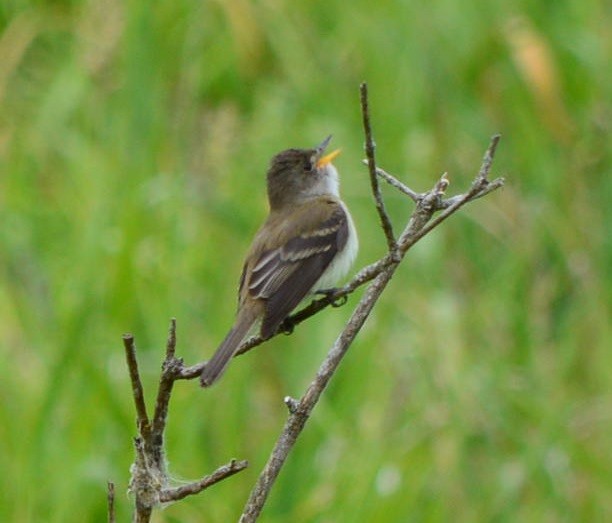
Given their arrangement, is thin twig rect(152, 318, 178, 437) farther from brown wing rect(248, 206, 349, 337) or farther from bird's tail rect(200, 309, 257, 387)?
brown wing rect(248, 206, 349, 337)

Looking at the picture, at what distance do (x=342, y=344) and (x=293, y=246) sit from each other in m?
2.43

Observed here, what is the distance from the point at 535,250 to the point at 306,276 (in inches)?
93.1

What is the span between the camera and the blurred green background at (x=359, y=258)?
5.56 metres

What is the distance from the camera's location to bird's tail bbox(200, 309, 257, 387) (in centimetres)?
368

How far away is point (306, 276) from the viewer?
5.09m

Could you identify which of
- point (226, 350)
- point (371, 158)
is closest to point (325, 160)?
point (226, 350)

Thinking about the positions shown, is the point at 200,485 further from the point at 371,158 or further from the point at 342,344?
the point at 371,158

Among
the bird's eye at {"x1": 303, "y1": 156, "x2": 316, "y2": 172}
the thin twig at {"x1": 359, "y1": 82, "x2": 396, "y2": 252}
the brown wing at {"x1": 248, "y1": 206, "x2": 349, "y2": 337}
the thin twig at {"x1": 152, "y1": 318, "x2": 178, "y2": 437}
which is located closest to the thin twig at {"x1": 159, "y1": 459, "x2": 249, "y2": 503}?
the thin twig at {"x1": 152, "y1": 318, "x2": 178, "y2": 437}

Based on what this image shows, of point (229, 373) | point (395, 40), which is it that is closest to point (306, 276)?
point (229, 373)

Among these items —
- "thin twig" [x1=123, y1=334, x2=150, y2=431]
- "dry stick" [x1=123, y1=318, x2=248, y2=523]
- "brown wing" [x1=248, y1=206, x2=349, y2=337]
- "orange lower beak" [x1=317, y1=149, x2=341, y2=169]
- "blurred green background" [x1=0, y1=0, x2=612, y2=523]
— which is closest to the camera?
"thin twig" [x1=123, y1=334, x2=150, y2=431]

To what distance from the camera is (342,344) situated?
2.97 m

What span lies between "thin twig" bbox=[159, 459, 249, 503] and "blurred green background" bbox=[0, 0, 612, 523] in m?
1.96

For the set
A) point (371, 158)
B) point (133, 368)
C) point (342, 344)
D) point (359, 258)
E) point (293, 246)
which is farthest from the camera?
point (359, 258)

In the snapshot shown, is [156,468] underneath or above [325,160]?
underneath
